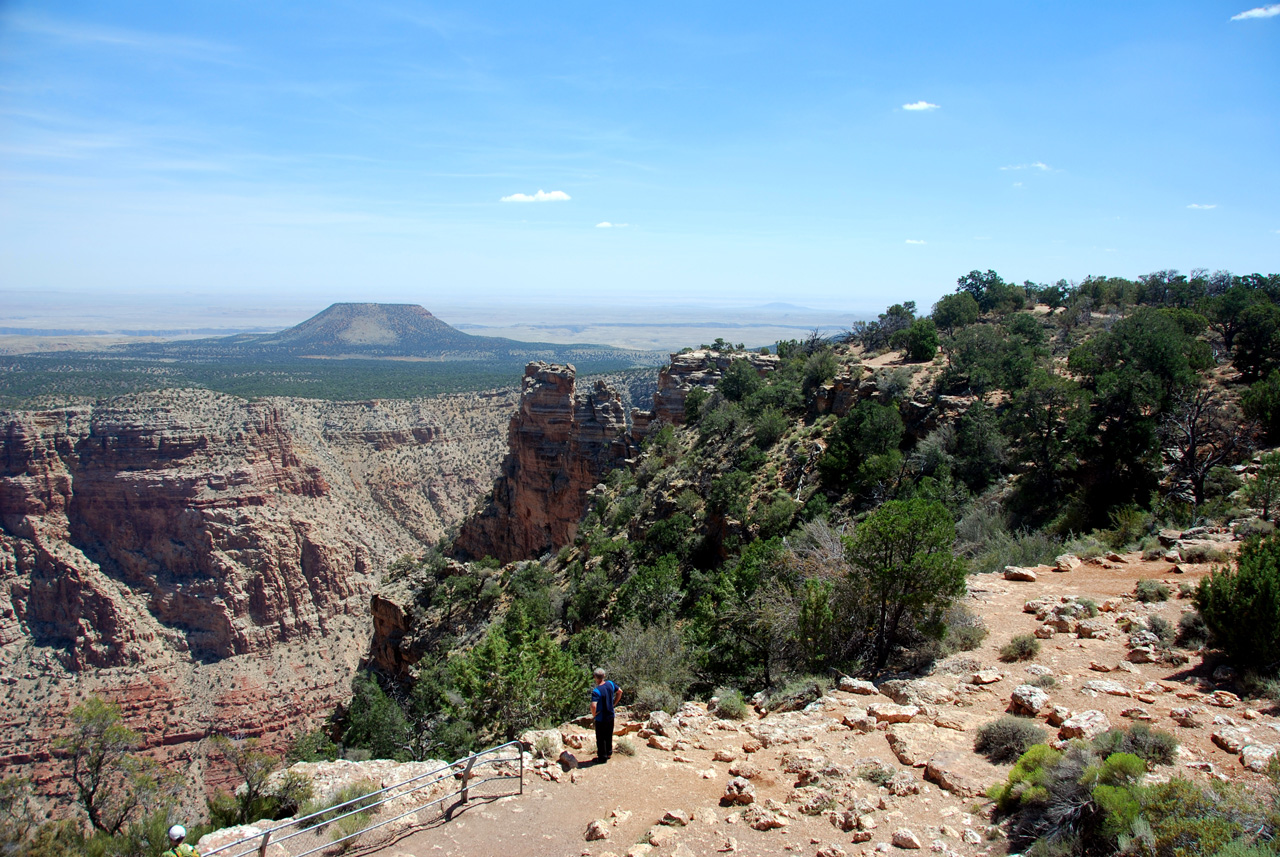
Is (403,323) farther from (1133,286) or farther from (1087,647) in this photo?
(1087,647)

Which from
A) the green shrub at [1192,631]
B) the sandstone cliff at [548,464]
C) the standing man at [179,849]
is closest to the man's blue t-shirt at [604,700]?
the standing man at [179,849]

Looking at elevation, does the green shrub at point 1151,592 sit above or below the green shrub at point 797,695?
above

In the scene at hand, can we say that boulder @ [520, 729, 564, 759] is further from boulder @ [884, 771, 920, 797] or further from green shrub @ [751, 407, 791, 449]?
green shrub @ [751, 407, 791, 449]

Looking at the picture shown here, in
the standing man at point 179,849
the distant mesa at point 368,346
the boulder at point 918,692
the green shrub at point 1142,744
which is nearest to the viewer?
the standing man at point 179,849

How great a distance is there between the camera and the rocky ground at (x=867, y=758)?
7.31 metres

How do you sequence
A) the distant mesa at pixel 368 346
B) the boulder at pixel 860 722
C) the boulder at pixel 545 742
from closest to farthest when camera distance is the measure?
the boulder at pixel 860 722 < the boulder at pixel 545 742 < the distant mesa at pixel 368 346

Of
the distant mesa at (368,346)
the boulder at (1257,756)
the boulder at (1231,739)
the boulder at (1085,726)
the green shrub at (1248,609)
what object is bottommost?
the boulder at (1085,726)

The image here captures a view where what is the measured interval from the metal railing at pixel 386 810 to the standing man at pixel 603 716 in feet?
3.78

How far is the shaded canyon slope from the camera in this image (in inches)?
1542

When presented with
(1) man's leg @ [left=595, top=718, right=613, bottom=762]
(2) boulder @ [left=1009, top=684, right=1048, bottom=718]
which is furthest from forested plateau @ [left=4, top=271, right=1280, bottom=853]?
(1) man's leg @ [left=595, top=718, right=613, bottom=762]

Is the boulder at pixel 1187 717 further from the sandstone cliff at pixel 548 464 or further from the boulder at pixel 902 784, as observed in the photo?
the sandstone cliff at pixel 548 464

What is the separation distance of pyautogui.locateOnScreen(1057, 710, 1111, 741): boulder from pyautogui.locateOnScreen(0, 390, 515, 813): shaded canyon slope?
39211 millimetres

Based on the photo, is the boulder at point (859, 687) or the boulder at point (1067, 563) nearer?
the boulder at point (859, 687)

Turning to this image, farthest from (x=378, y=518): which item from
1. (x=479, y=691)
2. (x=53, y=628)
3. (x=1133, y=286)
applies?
(x=1133, y=286)
